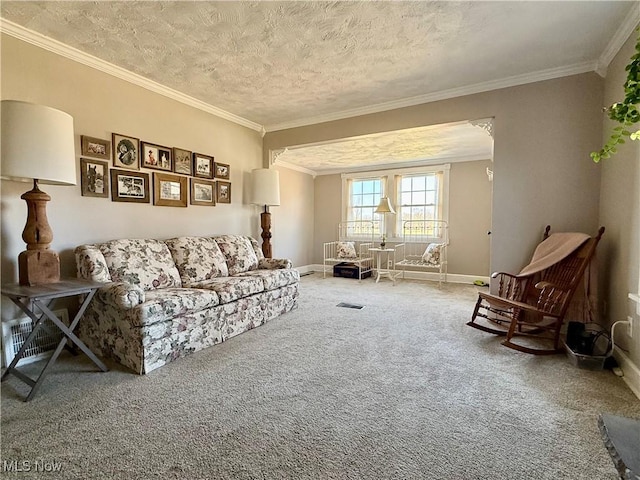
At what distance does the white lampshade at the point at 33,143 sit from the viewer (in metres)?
1.92

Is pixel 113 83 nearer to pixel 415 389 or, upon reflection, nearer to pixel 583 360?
pixel 415 389

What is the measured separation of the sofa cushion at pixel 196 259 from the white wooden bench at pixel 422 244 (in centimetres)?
332

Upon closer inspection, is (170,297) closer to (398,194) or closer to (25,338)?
(25,338)

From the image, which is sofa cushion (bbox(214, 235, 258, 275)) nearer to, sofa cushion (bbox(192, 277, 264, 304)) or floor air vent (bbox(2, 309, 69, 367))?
sofa cushion (bbox(192, 277, 264, 304))

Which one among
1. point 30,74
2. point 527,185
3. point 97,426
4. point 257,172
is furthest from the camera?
point 257,172

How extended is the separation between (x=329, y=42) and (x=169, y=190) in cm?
219

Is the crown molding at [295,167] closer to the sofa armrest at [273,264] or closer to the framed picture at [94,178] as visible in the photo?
the sofa armrest at [273,264]

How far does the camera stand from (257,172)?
4207mm

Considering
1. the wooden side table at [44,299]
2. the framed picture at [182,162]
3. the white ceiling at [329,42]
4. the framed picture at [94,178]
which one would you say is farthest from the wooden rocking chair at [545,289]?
the framed picture at [94,178]

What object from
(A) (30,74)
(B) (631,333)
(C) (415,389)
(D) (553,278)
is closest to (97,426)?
(C) (415,389)

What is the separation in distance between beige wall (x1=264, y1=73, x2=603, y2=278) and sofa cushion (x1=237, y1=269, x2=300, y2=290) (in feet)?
7.18

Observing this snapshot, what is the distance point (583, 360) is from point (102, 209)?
4035mm

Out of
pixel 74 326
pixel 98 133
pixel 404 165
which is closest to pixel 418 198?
pixel 404 165

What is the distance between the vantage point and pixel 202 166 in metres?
3.72
